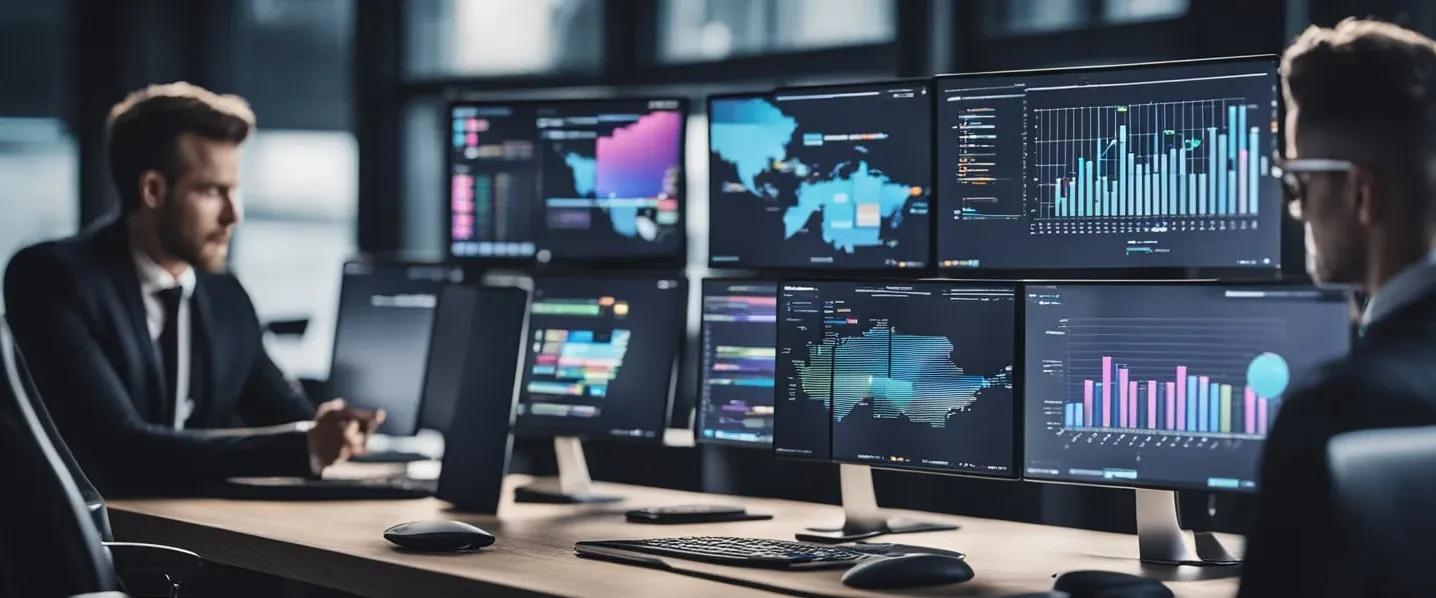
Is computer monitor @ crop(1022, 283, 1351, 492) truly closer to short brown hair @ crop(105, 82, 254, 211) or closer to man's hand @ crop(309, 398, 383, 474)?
man's hand @ crop(309, 398, 383, 474)

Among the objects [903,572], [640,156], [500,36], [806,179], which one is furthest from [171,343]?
[500,36]

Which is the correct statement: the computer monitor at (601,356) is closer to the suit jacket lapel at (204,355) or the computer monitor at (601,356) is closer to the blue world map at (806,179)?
the blue world map at (806,179)

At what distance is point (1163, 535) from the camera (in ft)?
7.91

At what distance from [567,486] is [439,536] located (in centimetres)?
73

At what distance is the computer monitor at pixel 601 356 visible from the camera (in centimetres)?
304

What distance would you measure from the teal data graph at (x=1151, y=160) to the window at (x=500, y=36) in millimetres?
2968

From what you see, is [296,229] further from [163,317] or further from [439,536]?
[439,536]

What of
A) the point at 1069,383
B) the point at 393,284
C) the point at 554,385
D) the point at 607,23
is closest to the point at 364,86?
the point at 607,23

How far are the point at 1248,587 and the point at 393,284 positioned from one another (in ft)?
7.48

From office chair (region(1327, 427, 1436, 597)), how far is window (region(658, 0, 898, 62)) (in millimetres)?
3036

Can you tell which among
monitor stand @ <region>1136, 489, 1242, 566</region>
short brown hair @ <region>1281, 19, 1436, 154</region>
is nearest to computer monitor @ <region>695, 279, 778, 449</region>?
monitor stand @ <region>1136, 489, 1242, 566</region>

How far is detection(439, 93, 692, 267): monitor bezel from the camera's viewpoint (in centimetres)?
313

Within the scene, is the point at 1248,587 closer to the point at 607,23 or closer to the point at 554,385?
the point at 554,385

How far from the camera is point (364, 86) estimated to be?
5738 mm
